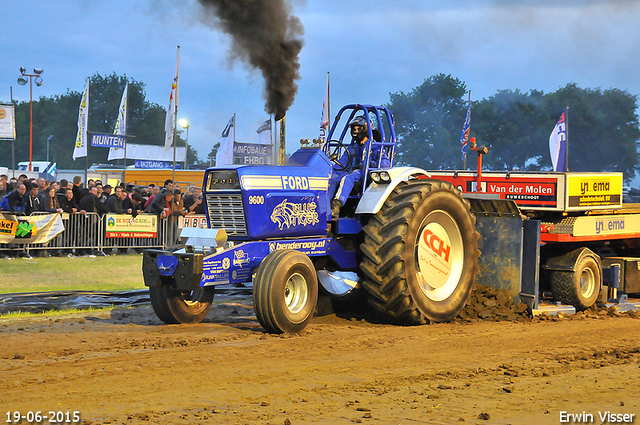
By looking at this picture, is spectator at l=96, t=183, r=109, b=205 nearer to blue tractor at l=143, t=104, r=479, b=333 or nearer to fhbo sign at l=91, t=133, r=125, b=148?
fhbo sign at l=91, t=133, r=125, b=148

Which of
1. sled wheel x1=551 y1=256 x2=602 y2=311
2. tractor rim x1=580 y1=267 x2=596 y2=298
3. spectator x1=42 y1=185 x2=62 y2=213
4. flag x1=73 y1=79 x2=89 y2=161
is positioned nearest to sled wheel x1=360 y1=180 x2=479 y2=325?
sled wheel x1=551 y1=256 x2=602 y2=311

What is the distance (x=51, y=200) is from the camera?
53.9ft

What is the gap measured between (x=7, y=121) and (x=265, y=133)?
8713mm

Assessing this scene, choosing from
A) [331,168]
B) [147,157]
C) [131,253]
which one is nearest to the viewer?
[331,168]

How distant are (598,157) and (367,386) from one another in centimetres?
5906

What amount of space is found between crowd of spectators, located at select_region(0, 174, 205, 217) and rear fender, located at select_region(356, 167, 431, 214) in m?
10.1

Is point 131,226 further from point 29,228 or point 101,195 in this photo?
point 29,228

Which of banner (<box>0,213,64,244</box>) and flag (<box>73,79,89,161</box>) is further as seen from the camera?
flag (<box>73,79,89,161</box>)

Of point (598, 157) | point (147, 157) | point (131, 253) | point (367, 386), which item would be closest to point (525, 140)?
point (598, 157)

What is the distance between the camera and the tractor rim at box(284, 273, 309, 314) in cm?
758

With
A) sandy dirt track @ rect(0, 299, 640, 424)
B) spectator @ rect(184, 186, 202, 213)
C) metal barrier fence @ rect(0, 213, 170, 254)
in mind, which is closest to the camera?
sandy dirt track @ rect(0, 299, 640, 424)

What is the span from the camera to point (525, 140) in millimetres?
59281

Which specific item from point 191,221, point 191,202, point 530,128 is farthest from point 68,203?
point 530,128

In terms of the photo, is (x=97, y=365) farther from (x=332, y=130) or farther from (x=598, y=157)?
(x=598, y=157)
